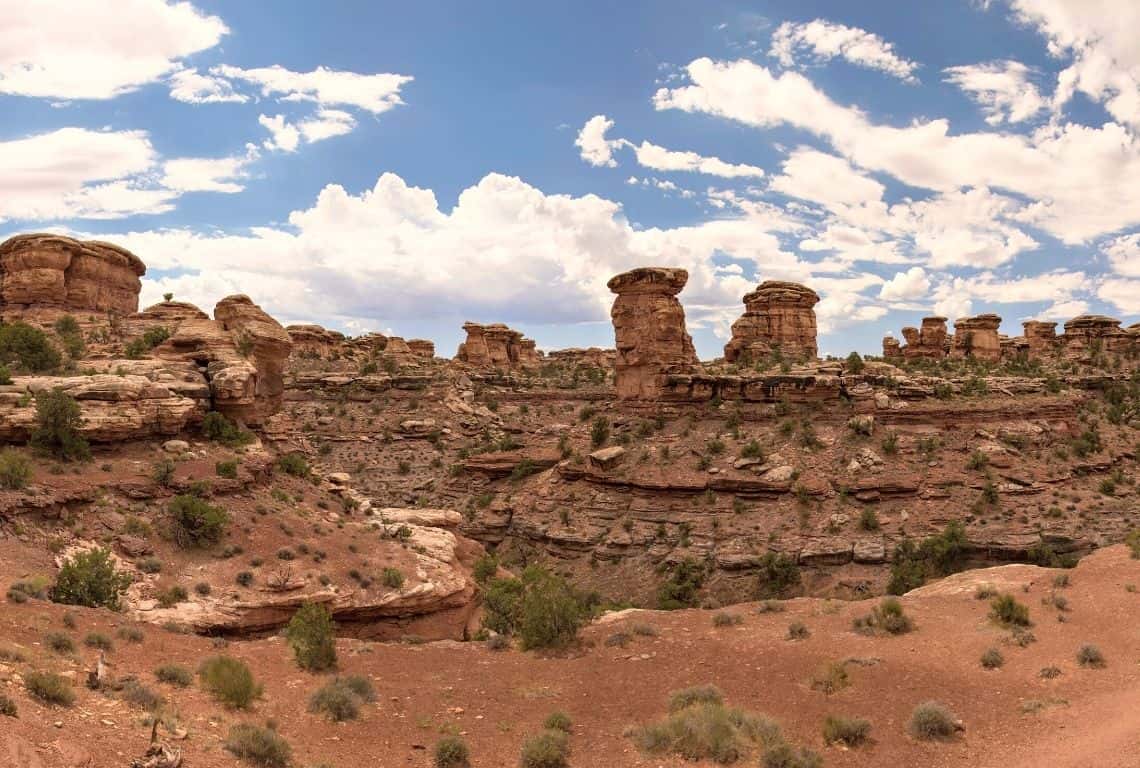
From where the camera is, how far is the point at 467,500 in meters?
41.9

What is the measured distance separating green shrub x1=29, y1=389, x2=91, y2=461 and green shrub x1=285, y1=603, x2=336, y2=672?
10.0 meters

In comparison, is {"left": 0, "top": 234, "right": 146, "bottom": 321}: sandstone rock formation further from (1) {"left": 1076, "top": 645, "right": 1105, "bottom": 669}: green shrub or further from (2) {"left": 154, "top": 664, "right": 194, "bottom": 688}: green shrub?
(1) {"left": 1076, "top": 645, "right": 1105, "bottom": 669}: green shrub

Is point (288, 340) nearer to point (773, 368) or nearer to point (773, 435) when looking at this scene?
point (773, 435)

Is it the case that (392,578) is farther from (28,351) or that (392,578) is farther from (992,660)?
(28,351)

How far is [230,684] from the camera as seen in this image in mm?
11492

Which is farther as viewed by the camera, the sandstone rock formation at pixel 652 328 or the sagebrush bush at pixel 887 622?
the sandstone rock formation at pixel 652 328

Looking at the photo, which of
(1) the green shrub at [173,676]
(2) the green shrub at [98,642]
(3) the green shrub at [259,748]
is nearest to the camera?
(3) the green shrub at [259,748]

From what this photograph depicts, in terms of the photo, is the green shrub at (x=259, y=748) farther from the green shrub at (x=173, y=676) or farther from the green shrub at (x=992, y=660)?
the green shrub at (x=992, y=660)

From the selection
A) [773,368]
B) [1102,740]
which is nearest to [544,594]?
[1102,740]

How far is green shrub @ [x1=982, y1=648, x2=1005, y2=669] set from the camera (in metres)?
13.0

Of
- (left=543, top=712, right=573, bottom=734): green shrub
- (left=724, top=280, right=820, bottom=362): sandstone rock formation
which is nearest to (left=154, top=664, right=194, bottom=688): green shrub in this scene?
(left=543, top=712, right=573, bottom=734): green shrub

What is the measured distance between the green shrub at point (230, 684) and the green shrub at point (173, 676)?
290 millimetres

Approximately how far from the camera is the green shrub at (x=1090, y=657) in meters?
12.4

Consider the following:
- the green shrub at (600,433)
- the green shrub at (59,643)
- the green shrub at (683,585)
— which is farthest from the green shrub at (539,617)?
the green shrub at (600,433)
